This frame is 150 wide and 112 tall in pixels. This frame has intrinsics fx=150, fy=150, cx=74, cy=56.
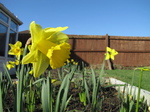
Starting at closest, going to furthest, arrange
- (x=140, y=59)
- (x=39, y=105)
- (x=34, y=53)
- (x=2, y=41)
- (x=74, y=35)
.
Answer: (x=34, y=53) < (x=39, y=105) < (x=2, y=41) < (x=74, y=35) < (x=140, y=59)

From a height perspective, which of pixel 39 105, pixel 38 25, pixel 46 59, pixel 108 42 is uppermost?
pixel 108 42

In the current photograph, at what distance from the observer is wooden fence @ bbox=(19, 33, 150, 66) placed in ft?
24.5

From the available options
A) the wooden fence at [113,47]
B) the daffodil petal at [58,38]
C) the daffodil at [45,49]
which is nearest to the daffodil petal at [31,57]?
the daffodil at [45,49]

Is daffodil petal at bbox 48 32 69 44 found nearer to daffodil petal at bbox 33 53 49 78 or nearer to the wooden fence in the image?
daffodil petal at bbox 33 53 49 78

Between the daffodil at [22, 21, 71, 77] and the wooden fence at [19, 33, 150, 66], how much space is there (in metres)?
6.71

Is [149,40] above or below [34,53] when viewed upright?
above

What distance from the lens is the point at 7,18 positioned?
488 cm

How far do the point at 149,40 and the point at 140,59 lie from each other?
1122 mm

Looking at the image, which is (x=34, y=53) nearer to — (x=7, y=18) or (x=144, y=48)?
(x=7, y=18)

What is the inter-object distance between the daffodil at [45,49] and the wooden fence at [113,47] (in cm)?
671

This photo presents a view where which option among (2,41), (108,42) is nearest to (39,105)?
(2,41)

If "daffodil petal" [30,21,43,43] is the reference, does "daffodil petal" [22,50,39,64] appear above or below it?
below

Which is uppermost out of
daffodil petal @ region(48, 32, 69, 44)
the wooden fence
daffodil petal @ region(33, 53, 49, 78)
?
the wooden fence

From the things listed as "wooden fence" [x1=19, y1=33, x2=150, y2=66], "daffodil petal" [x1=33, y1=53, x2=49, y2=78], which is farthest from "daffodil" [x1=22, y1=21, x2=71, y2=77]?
"wooden fence" [x1=19, y1=33, x2=150, y2=66]
